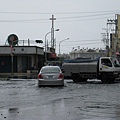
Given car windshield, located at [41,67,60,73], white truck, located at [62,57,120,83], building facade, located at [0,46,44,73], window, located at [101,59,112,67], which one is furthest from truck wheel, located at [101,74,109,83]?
building facade, located at [0,46,44,73]

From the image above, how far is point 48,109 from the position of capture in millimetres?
13102

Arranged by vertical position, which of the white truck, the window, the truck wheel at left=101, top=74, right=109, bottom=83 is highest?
the window

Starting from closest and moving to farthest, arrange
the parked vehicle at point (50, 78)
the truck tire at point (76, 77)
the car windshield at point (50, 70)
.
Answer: the parked vehicle at point (50, 78)
the car windshield at point (50, 70)
the truck tire at point (76, 77)

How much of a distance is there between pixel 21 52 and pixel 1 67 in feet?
12.8

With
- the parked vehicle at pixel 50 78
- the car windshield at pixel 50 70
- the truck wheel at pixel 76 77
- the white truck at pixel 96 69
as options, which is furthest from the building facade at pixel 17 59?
the parked vehicle at pixel 50 78

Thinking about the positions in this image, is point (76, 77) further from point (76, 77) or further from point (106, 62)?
point (106, 62)

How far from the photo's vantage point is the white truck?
30.3 meters

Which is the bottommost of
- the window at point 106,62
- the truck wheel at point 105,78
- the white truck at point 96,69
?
the truck wheel at point 105,78

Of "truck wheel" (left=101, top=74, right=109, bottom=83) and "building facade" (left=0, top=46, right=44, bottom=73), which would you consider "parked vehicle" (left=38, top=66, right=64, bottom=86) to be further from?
"building facade" (left=0, top=46, right=44, bottom=73)

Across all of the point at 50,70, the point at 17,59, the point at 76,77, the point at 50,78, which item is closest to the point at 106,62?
the point at 76,77

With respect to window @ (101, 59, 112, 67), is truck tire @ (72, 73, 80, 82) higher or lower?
A: lower

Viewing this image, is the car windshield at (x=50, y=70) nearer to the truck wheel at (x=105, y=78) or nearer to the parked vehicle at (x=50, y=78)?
the parked vehicle at (x=50, y=78)

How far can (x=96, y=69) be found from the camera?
3028cm

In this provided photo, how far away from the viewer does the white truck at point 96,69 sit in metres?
30.3
